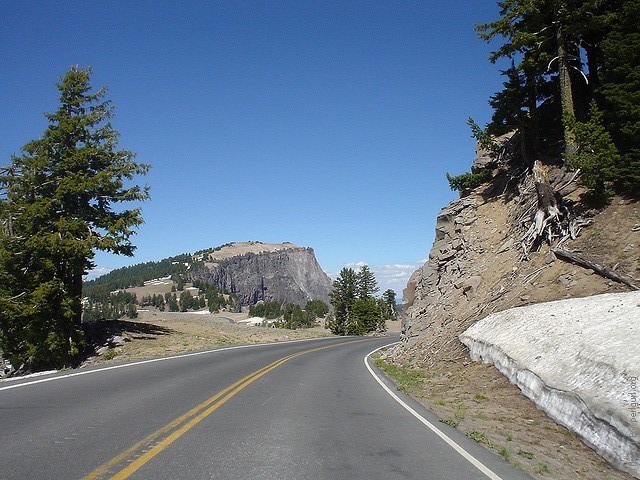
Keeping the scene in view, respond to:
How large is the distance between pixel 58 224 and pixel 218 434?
21370 millimetres

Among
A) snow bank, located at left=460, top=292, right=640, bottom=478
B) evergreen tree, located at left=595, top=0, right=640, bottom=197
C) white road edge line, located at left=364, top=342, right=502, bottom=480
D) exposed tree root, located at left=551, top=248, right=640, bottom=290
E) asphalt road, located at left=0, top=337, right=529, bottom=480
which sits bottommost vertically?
white road edge line, located at left=364, top=342, right=502, bottom=480

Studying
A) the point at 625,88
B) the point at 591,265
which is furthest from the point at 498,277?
the point at 625,88

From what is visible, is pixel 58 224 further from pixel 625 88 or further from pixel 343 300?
pixel 343 300

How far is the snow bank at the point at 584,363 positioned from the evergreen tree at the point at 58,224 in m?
A: 20.6

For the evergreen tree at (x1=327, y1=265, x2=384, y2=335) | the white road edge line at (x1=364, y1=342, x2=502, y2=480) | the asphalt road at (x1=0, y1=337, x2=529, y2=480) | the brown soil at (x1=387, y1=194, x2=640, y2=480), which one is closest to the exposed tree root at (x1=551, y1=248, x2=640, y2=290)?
the brown soil at (x1=387, y1=194, x2=640, y2=480)

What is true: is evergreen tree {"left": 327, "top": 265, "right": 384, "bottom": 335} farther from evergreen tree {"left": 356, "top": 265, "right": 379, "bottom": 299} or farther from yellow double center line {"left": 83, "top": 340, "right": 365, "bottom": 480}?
yellow double center line {"left": 83, "top": 340, "right": 365, "bottom": 480}

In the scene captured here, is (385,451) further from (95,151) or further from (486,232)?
(95,151)

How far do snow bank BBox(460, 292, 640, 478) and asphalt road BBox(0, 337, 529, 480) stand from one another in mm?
1716

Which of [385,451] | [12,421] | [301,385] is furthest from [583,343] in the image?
[12,421]

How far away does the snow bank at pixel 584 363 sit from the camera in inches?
261

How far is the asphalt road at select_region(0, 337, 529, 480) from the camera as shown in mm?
5488

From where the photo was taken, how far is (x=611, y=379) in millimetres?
7402

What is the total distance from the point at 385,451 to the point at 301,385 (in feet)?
21.9

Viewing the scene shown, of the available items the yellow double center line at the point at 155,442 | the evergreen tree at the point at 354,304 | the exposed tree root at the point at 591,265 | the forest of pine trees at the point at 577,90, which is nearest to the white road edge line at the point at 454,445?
the yellow double center line at the point at 155,442
